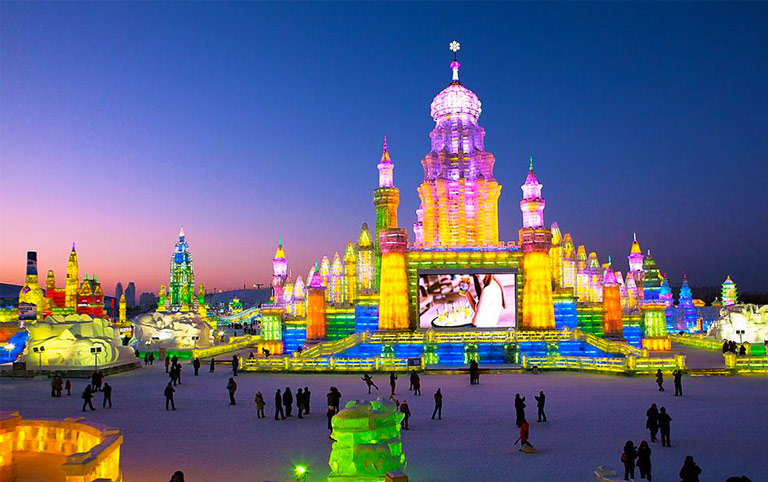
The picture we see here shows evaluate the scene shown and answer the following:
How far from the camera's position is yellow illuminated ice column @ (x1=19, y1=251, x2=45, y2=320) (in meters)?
81.2

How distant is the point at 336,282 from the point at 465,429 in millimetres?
49076

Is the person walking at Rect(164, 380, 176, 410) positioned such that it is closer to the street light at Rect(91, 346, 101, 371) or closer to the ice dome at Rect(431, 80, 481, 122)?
the street light at Rect(91, 346, 101, 371)

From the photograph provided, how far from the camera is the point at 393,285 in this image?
4575 cm

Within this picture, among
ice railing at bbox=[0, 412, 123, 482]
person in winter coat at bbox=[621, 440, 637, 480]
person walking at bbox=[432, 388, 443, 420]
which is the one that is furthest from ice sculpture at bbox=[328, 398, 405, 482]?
person walking at bbox=[432, 388, 443, 420]

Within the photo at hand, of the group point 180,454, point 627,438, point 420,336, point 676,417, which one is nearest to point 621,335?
point 420,336

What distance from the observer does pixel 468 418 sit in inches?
787

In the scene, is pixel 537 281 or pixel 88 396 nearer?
pixel 88 396

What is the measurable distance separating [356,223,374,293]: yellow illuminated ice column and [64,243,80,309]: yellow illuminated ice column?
63.6 metres

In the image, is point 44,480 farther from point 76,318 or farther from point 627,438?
point 76,318

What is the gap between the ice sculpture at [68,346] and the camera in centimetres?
3600

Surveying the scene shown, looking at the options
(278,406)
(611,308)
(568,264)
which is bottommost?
(278,406)

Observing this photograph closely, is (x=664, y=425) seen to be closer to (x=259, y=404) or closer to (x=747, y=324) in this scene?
(x=259, y=404)

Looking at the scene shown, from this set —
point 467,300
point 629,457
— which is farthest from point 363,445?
point 467,300

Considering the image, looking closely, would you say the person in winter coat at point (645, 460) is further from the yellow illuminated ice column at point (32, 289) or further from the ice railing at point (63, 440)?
the yellow illuminated ice column at point (32, 289)
